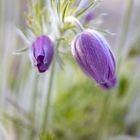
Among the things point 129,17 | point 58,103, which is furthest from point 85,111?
point 129,17

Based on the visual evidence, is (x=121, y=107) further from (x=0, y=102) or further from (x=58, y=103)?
(x=0, y=102)

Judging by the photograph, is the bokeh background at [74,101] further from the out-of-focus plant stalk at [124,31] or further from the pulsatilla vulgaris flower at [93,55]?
the pulsatilla vulgaris flower at [93,55]

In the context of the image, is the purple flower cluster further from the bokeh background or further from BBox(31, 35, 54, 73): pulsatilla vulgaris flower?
the bokeh background

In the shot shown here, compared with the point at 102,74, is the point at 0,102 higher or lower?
lower

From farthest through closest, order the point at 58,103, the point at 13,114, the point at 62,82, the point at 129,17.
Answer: the point at 62,82 → the point at 58,103 → the point at 13,114 → the point at 129,17

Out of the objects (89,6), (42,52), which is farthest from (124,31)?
(42,52)

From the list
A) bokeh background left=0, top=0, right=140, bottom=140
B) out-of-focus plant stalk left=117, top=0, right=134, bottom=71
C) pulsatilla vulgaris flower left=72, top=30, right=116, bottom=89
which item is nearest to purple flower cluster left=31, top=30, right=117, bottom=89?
pulsatilla vulgaris flower left=72, top=30, right=116, bottom=89

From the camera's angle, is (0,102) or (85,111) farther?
(85,111)
